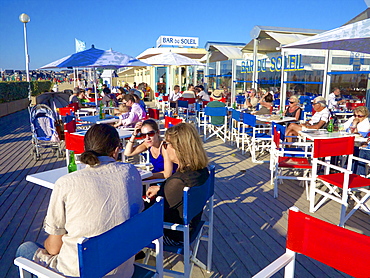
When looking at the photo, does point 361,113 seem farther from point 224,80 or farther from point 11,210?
point 224,80

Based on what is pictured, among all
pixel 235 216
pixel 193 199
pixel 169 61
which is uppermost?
pixel 169 61

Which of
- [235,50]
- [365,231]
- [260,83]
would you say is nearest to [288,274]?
[365,231]

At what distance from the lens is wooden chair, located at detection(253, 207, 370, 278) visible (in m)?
1.14

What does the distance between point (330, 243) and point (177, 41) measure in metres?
26.1

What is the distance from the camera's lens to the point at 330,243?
122 cm

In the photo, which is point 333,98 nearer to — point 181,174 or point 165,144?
point 165,144

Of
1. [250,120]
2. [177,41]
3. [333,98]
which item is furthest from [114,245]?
[177,41]

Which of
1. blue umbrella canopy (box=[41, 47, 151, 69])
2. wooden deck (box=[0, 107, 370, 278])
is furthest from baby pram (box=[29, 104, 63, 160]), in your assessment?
blue umbrella canopy (box=[41, 47, 151, 69])

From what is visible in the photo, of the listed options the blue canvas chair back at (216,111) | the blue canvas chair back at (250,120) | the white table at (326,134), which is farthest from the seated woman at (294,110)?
the white table at (326,134)

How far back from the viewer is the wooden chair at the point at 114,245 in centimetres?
123

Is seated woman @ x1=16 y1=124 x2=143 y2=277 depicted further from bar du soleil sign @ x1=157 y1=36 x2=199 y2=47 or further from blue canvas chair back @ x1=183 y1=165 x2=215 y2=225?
bar du soleil sign @ x1=157 y1=36 x2=199 y2=47

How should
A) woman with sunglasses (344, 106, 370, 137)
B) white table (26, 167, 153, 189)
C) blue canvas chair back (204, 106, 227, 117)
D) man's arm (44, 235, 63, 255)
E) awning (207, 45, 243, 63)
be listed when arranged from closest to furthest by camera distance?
man's arm (44, 235, 63, 255) → white table (26, 167, 153, 189) → woman with sunglasses (344, 106, 370, 137) → blue canvas chair back (204, 106, 227, 117) → awning (207, 45, 243, 63)

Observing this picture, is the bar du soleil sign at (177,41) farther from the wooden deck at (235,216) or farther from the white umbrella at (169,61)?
the wooden deck at (235,216)

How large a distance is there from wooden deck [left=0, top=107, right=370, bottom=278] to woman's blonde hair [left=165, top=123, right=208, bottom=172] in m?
0.96
